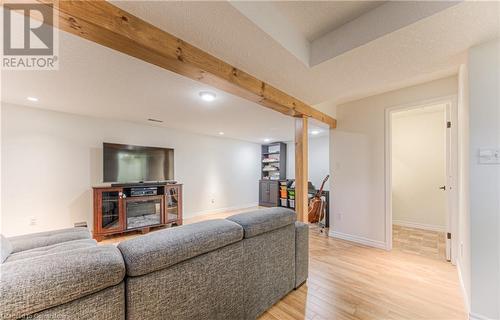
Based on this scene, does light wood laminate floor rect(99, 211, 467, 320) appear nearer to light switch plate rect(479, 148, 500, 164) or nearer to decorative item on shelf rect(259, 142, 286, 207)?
light switch plate rect(479, 148, 500, 164)

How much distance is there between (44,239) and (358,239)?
3900 mm

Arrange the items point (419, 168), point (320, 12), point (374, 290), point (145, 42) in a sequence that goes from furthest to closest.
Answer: point (419, 168)
point (374, 290)
point (320, 12)
point (145, 42)

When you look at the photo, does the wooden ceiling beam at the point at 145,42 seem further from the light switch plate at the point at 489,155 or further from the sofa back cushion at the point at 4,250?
the light switch plate at the point at 489,155

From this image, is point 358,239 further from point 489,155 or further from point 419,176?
point 489,155

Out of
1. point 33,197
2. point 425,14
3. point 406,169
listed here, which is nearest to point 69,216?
point 33,197

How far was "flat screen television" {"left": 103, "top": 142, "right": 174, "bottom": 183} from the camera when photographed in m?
3.60

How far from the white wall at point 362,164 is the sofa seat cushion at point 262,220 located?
75.9 inches

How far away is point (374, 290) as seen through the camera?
1.98 meters

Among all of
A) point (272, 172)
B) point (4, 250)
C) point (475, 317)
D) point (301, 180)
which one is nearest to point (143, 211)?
point (4, 250)

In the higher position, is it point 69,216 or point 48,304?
point 48,304

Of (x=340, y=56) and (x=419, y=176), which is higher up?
(x=340, y=56)

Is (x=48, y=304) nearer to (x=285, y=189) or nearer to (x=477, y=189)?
(x=477, y=189)

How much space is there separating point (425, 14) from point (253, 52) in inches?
43.0

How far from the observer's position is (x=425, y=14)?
3.98 feet
